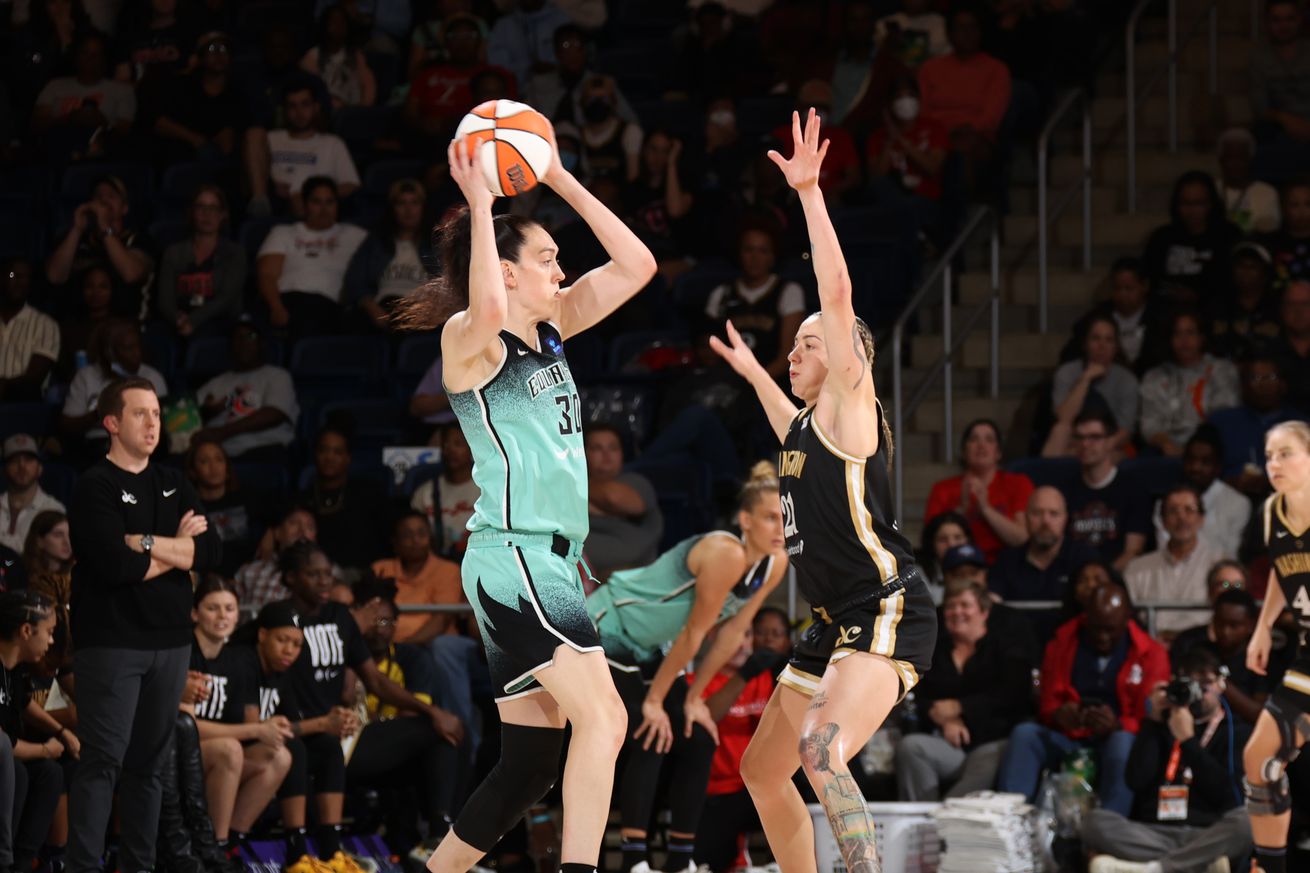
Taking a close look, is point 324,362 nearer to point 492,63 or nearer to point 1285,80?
point 492,63

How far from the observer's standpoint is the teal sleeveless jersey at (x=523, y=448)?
5.27 metres

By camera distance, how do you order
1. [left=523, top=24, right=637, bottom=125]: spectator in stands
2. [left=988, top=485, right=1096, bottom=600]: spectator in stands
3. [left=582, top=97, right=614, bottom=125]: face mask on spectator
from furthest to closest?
[left=523, top=24, right=637, bottom=125]: spectator in stands < [left=582, top=97, right=614, bottom=125]: face mask on spectator < [left=988, top=485, right=1096, bottom=600]: spectator in stands

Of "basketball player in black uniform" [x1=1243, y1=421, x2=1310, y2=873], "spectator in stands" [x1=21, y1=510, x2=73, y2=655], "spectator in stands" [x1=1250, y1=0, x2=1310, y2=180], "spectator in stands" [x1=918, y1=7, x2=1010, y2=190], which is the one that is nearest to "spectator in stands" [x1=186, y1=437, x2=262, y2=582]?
"spectator in stands" [x1=21, y1=510, x2=73, y2=655]

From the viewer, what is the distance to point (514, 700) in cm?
527

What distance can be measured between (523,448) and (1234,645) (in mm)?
4827

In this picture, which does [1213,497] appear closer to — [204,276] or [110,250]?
[204,276]

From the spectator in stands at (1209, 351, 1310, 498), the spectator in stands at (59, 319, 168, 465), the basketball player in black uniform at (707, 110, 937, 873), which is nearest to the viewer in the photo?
the basketball player in black uniform at (707, 110, 937, 873)

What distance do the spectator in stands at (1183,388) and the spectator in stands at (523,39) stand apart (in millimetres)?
5378

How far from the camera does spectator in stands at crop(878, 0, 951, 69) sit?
43.2 feet

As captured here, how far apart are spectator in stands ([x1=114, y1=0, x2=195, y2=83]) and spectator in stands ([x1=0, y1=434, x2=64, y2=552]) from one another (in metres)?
4.44

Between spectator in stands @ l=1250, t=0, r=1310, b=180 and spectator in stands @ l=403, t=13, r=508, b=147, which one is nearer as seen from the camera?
spectator in stands @ l=1250, t=0, r=1310, b=180

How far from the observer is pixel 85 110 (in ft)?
45.9

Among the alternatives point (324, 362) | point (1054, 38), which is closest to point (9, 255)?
point (324, 362)

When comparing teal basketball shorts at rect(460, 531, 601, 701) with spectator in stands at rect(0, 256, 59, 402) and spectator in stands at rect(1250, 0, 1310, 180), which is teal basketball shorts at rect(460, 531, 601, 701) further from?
spectator in stands at rect(1250, 0, 1310, 180)
